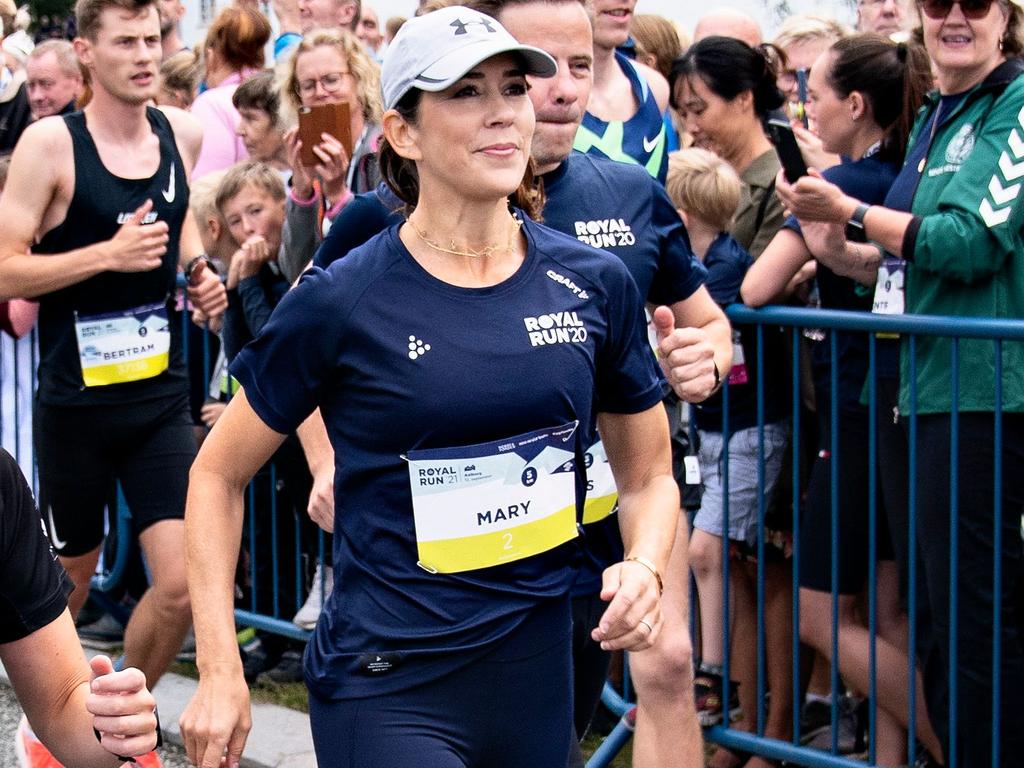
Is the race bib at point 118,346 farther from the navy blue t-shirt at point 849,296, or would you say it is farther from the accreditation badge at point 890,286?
the accreditation badge at point 890,286

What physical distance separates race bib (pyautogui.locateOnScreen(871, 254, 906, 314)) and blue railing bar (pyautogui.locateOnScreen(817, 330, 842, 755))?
16cm

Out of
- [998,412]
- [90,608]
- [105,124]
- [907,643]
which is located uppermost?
[105,124]

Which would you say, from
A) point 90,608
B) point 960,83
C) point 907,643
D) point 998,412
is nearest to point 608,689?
point 907,643

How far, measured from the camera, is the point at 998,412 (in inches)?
166

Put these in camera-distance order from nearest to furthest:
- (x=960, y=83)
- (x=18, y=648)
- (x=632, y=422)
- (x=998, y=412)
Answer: (x=18, y=648) → (x=632, y=422) → (x=998, y=412) → (x=960, y=83)

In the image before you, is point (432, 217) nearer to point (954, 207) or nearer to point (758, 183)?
point (954, 207)

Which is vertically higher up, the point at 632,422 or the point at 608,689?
the point at 632,422

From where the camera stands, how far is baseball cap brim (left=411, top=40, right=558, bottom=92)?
2.85 meters

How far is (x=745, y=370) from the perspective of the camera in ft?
16.3

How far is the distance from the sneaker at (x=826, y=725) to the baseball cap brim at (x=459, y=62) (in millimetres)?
2629

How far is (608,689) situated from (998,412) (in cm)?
157

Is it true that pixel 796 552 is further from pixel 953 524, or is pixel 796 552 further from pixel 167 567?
pixel 167 567

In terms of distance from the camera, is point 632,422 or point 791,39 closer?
point 632,422

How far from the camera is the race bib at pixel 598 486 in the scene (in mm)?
3744
